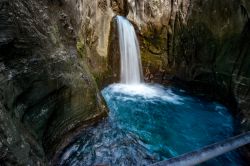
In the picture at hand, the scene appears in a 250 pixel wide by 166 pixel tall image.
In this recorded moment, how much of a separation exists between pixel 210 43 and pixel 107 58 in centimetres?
396

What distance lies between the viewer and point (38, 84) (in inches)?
148

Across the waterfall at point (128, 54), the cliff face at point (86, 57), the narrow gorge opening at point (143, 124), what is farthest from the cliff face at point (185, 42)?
the narrow gorge opening at point (143, 124)

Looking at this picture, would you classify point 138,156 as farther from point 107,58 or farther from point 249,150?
point 107,58

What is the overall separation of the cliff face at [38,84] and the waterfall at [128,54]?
4112 mm

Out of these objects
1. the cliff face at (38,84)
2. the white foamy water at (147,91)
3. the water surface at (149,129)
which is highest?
the cliff face at (38,84)

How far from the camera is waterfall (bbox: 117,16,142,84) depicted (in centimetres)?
960

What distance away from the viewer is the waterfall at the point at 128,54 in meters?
9.60

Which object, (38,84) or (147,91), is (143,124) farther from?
(38,84)

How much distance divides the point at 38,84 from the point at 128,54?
626 centimetres

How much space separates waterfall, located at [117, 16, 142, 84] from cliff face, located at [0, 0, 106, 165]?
4112 millimetres

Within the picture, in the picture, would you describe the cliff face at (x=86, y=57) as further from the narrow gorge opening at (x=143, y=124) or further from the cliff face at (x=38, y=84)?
the narrow gorge opening at (x=143, y=124)

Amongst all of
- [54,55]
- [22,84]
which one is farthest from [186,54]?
[22,84]

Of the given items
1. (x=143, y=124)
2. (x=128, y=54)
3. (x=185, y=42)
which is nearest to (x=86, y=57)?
(x=128, y=54)

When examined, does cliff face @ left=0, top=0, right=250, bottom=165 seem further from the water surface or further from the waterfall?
the water surface
